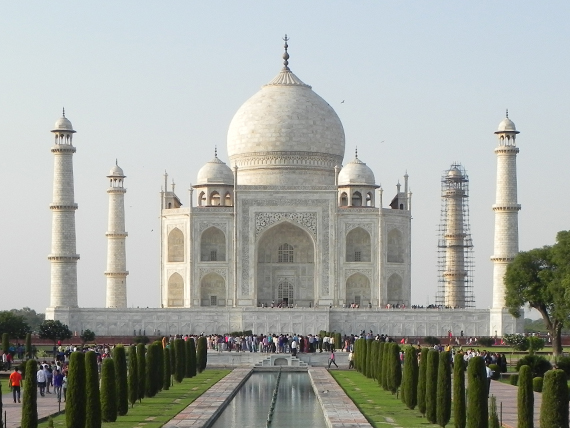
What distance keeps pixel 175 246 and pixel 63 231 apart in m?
4.58

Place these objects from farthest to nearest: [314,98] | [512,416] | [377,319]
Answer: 1. [314,98]
2. [377,319]
3. [512,416]

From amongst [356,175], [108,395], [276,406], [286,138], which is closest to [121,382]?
[108,395]

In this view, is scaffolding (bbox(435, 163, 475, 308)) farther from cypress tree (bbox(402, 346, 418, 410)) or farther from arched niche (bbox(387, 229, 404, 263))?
cypress tree (bbox(402, 346, 418, 410))

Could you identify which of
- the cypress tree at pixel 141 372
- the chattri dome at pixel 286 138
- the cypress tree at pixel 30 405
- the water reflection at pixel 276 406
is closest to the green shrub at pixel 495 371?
the water reflection at pixel 276 406

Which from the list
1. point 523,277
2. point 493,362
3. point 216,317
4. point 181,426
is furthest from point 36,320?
point 181,426

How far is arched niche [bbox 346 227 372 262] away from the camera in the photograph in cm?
4188

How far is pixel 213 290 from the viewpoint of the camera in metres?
41.6

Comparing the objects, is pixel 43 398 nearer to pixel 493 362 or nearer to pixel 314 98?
pixel 493 362

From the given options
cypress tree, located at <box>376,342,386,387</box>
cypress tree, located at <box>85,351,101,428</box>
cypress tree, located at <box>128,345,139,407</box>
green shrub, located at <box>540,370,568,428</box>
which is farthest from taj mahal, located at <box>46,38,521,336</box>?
green shrub, located at <box>540,370,568,428</box>

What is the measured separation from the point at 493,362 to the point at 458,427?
10.5 meters

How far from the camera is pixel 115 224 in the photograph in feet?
140

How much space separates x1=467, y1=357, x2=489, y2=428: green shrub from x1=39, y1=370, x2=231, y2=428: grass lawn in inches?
162

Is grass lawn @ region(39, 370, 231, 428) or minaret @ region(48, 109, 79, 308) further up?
minaret @ region(48, 109, 79, 308)

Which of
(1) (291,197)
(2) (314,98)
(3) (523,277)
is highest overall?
(2) (314,98)
